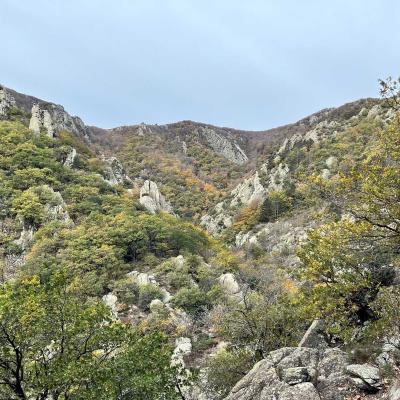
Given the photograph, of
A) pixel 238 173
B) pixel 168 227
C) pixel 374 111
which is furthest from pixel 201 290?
pixel 238 173

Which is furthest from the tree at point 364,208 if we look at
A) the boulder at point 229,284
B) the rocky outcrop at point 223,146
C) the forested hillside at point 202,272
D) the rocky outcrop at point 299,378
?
the rocky outcrop at point 223,146

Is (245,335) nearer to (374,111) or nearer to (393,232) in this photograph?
(393,232)

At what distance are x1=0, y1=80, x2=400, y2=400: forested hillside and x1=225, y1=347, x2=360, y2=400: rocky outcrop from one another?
0.19ft

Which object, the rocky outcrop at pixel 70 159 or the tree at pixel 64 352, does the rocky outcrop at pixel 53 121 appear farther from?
the tree at pixel 64 352

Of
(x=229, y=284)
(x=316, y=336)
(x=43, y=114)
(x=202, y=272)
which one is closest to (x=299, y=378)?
(x=316, y=336)

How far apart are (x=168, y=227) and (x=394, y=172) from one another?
141 ft

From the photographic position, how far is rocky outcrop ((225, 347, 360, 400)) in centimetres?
1295

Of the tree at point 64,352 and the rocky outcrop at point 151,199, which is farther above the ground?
the rocky outcrop at point 151,199

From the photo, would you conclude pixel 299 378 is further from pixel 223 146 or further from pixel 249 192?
pixel 223 146

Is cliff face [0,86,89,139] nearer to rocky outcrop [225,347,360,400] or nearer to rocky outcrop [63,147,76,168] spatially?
rocky outcrop [63,147,76,168]

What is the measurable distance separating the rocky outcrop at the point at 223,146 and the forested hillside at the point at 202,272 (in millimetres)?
24900

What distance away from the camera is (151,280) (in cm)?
4231

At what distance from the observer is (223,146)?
150 m

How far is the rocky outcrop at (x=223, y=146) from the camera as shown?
14562 centimetres
